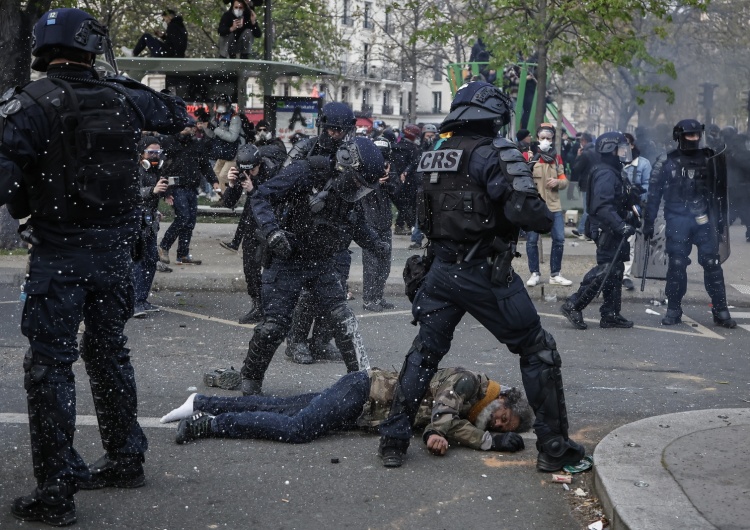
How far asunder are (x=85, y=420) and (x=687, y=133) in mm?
6124

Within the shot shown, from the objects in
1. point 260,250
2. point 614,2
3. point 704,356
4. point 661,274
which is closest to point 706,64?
point 614,2

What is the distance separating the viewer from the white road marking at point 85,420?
584 cm

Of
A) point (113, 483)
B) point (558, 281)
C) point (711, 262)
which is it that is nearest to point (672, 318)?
point (711, 262)

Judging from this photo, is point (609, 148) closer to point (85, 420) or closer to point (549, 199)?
point (549, 199)

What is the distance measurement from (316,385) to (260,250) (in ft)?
3.21

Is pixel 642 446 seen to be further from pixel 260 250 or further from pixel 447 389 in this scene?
pixel 260 250

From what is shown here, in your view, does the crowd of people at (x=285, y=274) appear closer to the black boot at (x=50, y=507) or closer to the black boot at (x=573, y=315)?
the black boot at (x=50, y=507)

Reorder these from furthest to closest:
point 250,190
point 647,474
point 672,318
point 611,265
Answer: point 672,318 < point 611,265 < point 250,190 < point 647,474

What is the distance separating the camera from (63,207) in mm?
4340

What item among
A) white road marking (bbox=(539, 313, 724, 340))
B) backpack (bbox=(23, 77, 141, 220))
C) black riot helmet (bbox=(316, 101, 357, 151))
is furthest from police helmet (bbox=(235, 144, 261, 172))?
backpack (bbox=(23, 77, 141, 220))

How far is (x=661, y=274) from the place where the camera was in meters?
11.1

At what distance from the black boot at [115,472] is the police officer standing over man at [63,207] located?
0.63ft

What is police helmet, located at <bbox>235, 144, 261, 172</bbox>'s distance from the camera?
823cm

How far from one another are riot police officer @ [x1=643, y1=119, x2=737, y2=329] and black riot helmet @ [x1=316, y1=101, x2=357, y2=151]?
3.79m
